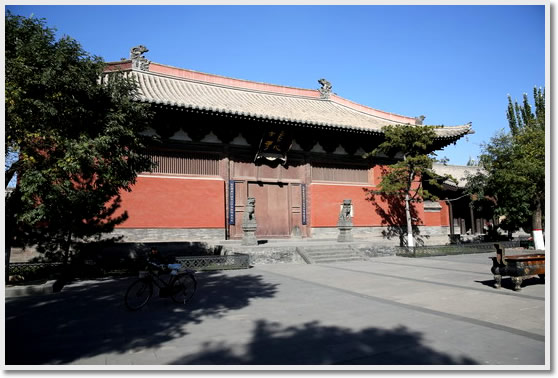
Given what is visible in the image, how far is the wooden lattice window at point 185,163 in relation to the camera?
13.3m

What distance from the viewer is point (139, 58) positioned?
16906 millimetres

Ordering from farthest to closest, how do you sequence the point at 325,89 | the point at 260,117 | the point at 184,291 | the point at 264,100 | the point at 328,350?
the point at 325,89 → the point at 264,100 → the point at 260,117 → the point at 184,291 → the point at 328,350

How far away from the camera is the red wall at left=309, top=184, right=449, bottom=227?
15.9 metres

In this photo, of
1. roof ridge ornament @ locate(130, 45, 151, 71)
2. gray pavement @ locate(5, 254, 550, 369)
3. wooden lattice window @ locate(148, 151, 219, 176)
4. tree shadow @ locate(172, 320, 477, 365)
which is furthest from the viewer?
roof ridge ornament @ locate(130, 45, 151, 71)

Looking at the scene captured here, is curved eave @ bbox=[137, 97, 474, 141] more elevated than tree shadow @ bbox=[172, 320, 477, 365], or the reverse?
curved eave @ bbox=[137, 97, 474, 141]

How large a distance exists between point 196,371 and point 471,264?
1016 centimetres

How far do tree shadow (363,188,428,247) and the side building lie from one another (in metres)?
0.11

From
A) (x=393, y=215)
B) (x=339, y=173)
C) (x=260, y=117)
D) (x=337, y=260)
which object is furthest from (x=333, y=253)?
(x=393, y=215)

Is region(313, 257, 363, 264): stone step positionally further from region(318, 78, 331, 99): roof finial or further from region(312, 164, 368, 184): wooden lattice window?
region(318, 78, 331, 99): roof finial

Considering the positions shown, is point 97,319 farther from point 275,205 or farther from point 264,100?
point 264,100

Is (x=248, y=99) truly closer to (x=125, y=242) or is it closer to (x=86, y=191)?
(x=125, y=242)

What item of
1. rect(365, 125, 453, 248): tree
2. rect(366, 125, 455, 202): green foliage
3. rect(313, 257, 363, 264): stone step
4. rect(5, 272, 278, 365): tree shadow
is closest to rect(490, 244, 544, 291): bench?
rect(5, 272, 278, 365): tree shadow

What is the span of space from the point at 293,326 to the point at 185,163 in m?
10.1

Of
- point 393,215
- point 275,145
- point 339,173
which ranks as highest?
point 275,145
